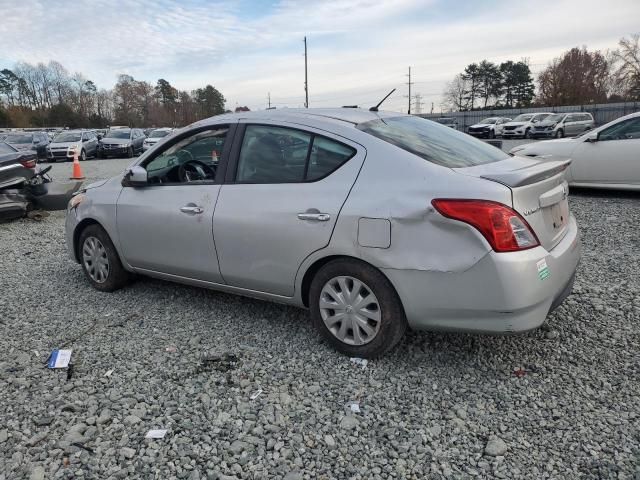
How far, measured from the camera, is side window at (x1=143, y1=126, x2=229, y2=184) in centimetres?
409

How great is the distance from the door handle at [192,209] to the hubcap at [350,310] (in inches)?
46.5

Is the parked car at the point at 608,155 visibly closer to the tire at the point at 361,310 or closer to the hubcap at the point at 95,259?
the tire at the point at 361,310

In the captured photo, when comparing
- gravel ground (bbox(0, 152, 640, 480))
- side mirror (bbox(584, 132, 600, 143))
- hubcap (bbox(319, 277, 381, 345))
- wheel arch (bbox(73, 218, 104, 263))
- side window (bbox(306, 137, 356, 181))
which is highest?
side mirror (bbox(584, 132, 600, 143))

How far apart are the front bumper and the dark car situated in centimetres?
781

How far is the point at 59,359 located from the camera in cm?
348

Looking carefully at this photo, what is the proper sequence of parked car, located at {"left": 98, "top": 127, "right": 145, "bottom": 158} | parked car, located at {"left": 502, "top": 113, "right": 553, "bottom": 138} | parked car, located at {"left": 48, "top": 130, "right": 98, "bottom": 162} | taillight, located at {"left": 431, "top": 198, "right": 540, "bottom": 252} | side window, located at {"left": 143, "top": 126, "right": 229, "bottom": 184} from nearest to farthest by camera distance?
taillight, located at {"left": 431, "top": 198, "right": 540, "bottom": 252}, side window, located at {"left": 143, "top": 126, "right": 229, "bottom": 184}, parked car, located at {"left": 48, "top": 130, "right": 98, "bottom": 162}, parked car, located at {"left": 98, "top": 127, "right": 145, "bottom": 158}, parked car, located at {"left": 502, "top": 113, "right": 553, "bottom": 138}

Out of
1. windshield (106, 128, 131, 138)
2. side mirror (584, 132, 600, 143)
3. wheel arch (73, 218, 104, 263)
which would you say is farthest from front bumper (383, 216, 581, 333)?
windshield (106, 128, 131, 138)

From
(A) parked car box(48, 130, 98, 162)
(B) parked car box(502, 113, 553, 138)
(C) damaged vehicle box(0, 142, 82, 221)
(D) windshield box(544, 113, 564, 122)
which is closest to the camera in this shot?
(C) damaged vehicle box(0, 142, 82, 221)

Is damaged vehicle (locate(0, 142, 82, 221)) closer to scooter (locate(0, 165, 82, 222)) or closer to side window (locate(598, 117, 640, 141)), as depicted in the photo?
scooter (locate(0, 165, 82, 222))

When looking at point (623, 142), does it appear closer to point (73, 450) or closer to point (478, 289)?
point (478, 289)

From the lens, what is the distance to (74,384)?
3.15 metres

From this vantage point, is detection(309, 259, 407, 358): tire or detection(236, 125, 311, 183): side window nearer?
detection(309, 259, 407, 358): tire

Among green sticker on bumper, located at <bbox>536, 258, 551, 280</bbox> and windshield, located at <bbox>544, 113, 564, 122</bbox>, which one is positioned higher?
windshield, located at <bbox>544, 113, 564, 122</bbox>

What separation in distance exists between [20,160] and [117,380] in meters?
7.03
